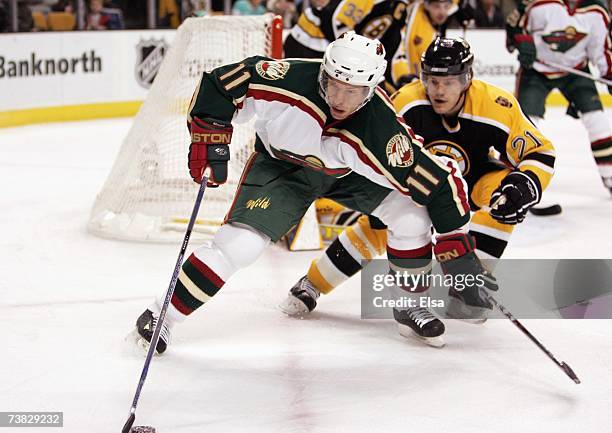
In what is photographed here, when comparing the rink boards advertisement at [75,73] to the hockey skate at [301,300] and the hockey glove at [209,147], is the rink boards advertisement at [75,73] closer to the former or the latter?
the hockey skate at [301,300]

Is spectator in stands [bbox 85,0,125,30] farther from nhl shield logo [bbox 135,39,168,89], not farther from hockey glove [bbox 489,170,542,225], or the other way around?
hockey glove [bbox 489,170,542,225]

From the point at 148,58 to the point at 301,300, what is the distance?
5202 mm

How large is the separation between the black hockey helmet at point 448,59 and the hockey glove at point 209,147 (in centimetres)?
71

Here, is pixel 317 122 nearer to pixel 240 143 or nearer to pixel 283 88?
pixel 283 88

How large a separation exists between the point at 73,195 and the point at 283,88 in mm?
2801

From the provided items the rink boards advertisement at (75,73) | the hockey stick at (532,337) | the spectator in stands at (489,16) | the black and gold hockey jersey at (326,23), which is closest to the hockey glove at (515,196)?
the hockey stick at (532,337)

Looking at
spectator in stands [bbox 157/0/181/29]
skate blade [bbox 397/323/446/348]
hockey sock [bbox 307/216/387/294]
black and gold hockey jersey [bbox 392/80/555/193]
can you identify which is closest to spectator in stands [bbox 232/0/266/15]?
spectator in stands [bbox 157/0/181/29]

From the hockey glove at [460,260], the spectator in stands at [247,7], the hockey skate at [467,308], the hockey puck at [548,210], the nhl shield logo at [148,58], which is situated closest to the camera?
the hockey glove at [460,260]

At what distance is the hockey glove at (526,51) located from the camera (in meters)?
5.24

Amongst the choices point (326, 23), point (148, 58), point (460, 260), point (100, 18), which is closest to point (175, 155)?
point (326, 23)

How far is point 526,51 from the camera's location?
17.2ft

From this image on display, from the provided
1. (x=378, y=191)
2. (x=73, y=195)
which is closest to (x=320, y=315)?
(x=378, y=191)

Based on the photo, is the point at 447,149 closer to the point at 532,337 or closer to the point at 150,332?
the point at 532,337

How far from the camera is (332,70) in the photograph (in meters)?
2.64
